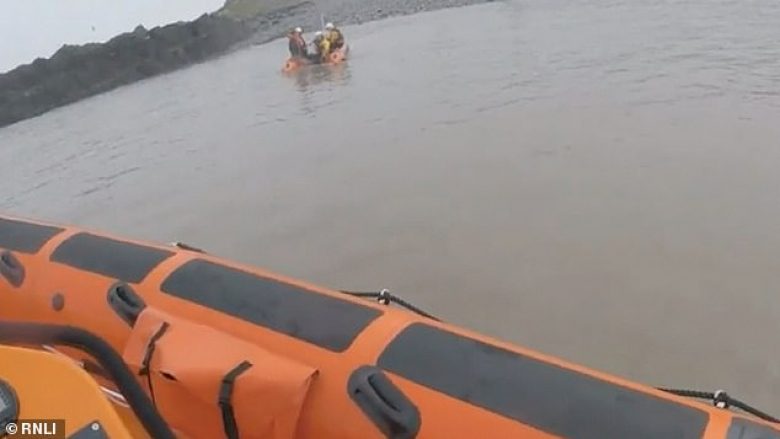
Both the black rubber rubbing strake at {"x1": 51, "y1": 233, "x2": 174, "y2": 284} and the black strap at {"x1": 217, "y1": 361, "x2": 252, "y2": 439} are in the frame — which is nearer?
the black strap at {"x1": 217, "y1": 361, "x2": 252, "y2": 439}

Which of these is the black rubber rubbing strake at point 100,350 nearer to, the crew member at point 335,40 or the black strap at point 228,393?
the black strap at point 228,393

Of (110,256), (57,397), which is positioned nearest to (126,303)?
(110,256)

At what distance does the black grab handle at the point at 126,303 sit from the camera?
237 cm

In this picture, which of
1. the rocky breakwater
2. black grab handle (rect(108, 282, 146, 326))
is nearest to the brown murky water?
black grab handle (rect(108, 282, 146, 326))

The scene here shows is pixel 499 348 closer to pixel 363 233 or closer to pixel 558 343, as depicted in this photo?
pixel 558 343

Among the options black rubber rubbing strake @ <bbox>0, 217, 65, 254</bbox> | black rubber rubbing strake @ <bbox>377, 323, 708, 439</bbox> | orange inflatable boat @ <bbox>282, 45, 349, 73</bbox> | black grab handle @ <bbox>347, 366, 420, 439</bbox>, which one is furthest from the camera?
orange inflatable boat @ <bbox>282, 45, 349, 73</bbox>

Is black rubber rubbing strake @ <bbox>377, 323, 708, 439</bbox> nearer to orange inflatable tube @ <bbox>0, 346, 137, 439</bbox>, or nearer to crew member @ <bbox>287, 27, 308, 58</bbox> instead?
orange inflatable tube @ <bbox>0, 346, 137, 439</bbox>

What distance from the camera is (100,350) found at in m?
1.25

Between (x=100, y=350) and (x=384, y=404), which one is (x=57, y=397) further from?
(x=384, y=404)

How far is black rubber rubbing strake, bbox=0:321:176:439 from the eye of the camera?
1.25 metres

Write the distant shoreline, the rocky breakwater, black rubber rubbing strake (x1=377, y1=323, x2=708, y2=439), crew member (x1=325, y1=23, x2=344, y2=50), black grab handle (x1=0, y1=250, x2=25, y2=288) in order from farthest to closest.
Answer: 1. the distant shoreline
2. the rocky breakwater
3. crew member (x1=325, y1=23, x2=344, y2=50)
4. black grab handle (x1=0, y1=250, x2=25, y2=288)
5. black rubber rubbing strake (x1=377, y1=323, x2=708, y2=439)

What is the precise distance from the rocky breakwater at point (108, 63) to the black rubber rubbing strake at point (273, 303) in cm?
1216

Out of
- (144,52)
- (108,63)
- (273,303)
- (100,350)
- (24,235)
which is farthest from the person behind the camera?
(144,52)

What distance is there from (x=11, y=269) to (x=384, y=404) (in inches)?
66.7
